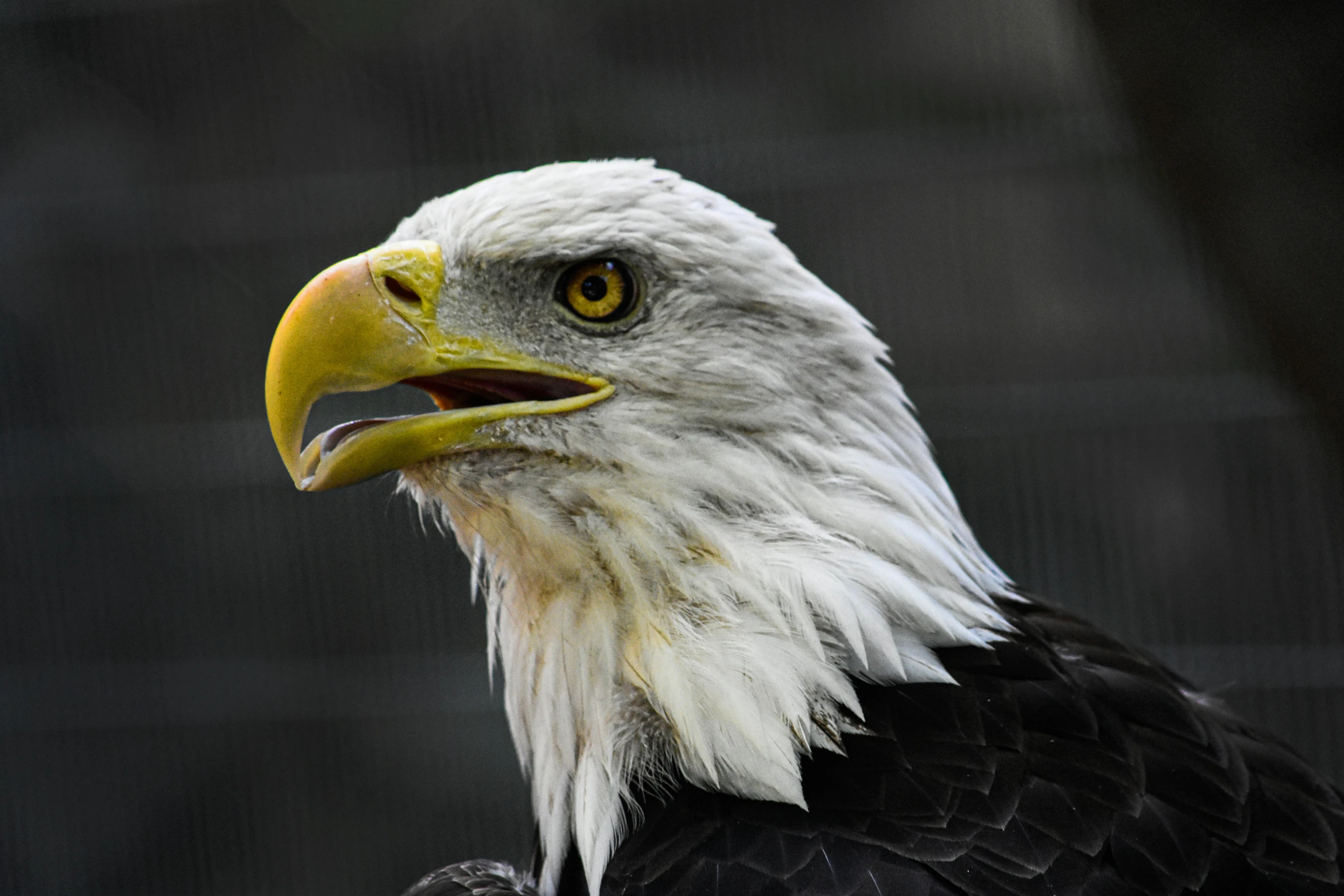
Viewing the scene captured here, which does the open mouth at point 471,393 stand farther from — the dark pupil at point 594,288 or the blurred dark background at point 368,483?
the blurred dark background at point 368,483

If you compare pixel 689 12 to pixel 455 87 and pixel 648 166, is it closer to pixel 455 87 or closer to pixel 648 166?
pixel 455 87

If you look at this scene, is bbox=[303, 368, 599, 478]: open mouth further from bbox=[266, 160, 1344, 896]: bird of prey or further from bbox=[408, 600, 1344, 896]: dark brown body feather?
bbox=[408, 600, 1344, 896]: dark brown body feather

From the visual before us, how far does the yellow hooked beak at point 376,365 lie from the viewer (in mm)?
1660

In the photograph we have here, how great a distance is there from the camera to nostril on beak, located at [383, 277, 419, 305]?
5.59ft

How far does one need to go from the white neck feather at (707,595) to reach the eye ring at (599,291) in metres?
0.15

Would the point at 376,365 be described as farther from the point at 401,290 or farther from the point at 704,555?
the point at 704,555

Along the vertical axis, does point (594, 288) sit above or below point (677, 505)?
above

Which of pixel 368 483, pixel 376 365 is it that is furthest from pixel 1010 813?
pixel 368 483

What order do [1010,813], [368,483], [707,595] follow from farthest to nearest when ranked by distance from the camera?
1. [368,483]
2. [707,595]
3. [1010,813]

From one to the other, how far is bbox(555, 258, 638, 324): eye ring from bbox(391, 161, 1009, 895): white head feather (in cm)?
2

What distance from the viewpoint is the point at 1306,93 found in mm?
1151

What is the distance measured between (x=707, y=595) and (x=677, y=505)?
0.13 meters

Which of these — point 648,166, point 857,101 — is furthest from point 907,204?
point 648,166

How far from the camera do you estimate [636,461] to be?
168 centimetres
